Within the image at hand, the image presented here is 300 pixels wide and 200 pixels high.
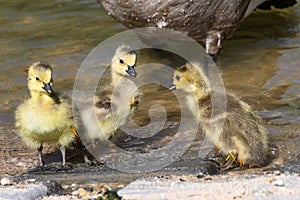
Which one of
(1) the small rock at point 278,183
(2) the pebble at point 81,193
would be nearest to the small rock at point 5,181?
(2) the pebble at point 81,193

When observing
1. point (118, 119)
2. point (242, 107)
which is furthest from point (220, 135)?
point (118, 119)

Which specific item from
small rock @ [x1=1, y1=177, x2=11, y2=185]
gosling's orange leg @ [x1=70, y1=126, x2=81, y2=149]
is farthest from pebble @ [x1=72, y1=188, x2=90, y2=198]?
gosling's orange leg @ [x1=70, y1=126, x2=81, y2=149]

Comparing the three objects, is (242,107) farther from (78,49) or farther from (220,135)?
(78,49)

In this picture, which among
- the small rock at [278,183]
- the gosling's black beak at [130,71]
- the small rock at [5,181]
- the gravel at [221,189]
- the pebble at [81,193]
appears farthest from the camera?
the gosling's black beak at [130,71]

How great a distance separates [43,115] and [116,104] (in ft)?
2.22

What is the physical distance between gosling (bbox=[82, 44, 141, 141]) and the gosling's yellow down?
0.72 ft

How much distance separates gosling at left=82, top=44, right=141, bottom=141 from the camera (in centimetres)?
629

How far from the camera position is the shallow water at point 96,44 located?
7196 mm

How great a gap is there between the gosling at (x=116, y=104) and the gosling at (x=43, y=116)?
8.5 inches

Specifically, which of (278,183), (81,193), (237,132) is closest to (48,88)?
(81,193)

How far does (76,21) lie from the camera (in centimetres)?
1057

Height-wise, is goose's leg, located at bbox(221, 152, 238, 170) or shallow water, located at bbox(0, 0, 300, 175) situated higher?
shallow water, located at bbox(0, 0, 300, 175)

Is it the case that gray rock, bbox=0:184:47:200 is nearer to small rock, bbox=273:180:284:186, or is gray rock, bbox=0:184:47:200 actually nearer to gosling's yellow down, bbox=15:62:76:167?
gosling's yellow down, bbox=15:62:76:167

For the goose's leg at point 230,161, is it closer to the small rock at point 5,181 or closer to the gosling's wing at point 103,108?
the gosling's wing at point 103,108
